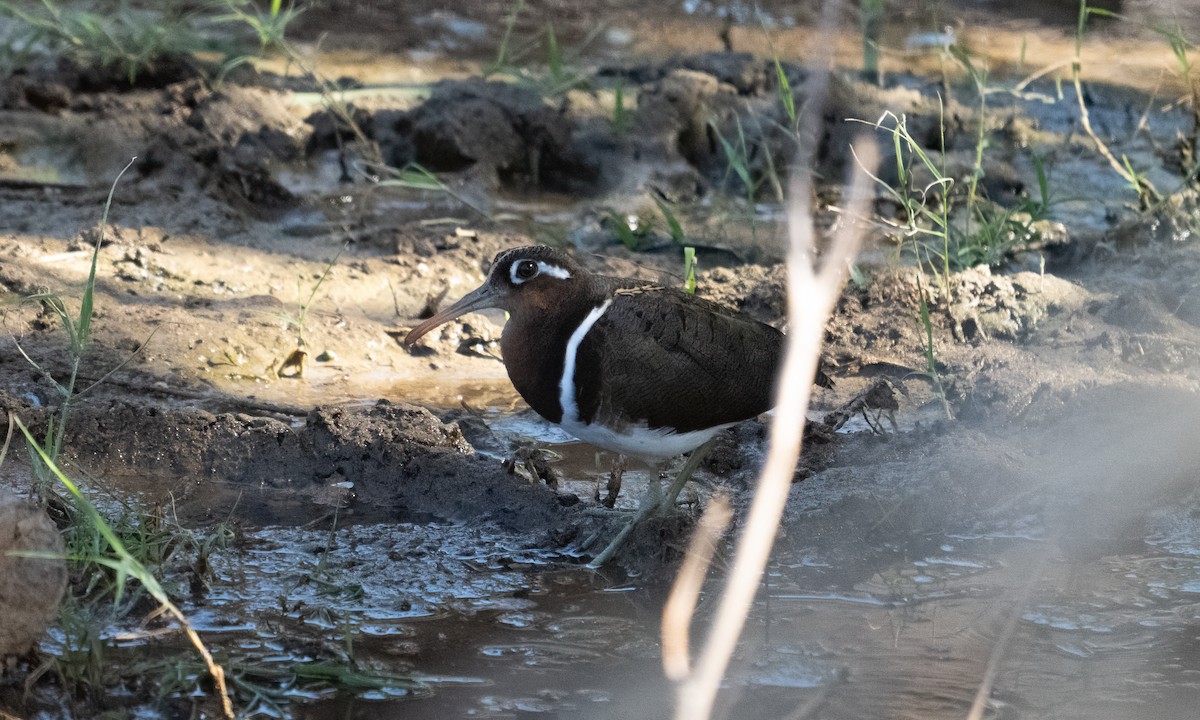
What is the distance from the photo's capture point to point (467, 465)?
4562 millimetres

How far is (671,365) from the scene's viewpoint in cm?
409

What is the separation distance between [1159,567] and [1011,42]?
20.4ft

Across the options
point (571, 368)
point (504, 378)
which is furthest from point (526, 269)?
point (504, 378)

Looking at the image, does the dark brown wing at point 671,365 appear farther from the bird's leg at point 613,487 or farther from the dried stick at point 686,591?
the bird's leg at point 613,487

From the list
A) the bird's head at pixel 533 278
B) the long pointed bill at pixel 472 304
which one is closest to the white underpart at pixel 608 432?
the bird's head at pixel 533 278

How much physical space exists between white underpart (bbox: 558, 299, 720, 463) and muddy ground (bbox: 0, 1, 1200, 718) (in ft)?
0.86

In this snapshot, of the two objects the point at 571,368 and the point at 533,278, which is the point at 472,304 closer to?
the point at 533,278

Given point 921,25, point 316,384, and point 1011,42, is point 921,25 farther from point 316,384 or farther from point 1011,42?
point 316,384

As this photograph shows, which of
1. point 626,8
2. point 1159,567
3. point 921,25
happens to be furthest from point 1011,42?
point 1159,567

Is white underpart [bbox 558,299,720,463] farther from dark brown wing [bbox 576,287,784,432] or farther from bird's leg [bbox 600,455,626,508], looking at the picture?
bird's leg [bbox 600,455,626,508]

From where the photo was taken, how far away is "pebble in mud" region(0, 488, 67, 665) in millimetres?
3215

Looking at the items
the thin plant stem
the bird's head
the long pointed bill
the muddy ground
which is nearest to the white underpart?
the bird's head

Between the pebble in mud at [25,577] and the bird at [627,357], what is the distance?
1.40 m

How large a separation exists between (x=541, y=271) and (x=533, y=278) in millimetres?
32
